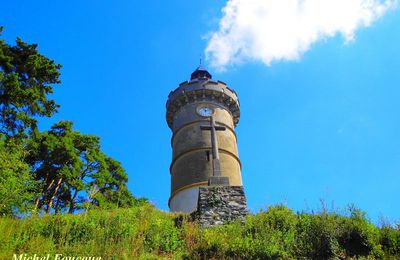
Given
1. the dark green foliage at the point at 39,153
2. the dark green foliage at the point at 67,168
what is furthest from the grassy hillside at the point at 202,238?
the dark green foliage at the point at 67,168

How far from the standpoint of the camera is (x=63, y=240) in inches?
267

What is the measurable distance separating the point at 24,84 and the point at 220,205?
907cm

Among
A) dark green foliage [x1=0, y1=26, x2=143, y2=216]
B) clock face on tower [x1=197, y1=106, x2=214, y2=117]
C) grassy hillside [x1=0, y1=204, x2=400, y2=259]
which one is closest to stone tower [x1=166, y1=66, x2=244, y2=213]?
clock face on tower [x1=197, y1=106, x2=214, y2=117]

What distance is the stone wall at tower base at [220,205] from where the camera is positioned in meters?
9.82

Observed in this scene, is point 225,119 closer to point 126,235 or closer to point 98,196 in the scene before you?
point 98,196

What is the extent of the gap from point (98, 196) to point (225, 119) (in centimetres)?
870

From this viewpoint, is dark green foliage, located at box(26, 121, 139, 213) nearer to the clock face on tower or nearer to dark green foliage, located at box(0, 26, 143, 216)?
dark green foliage, located at box(0, 26, 143, 216)

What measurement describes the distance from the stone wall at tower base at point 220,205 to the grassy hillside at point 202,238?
80 cm

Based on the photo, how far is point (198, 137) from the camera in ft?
62.9

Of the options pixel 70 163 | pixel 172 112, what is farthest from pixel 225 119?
pixel 70 163

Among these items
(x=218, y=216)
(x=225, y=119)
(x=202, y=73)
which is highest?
(x=202, y=73)

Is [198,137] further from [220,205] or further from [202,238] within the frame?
[202,238]

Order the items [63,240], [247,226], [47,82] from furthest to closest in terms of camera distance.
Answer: [47,82] → [247,226] → [63,240]

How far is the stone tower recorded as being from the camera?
684 inches
